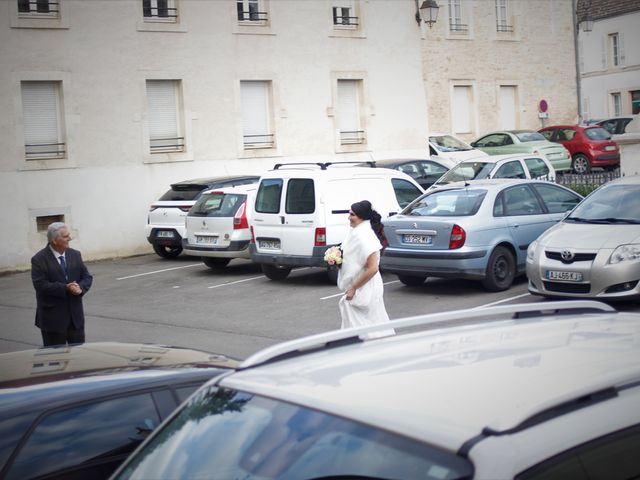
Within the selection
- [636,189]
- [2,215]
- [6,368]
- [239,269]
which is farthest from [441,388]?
[2,215]

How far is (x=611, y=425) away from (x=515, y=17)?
35.4 meters

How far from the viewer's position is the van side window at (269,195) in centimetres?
1697

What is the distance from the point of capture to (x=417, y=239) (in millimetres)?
14688

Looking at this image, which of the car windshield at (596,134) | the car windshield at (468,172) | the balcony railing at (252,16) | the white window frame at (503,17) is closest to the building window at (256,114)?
the balcony railing at (252,16)

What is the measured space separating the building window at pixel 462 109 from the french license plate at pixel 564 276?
23.4m

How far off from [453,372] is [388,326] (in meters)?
0.59

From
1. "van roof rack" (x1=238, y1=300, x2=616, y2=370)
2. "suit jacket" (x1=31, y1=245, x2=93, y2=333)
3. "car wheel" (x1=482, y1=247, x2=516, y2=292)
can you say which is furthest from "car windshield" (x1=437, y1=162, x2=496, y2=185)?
"van roof rack" (x1=238, y1=300, x2=616, y2=370)

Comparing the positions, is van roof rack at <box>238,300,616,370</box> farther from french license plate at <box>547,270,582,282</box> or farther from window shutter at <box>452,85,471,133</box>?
window shutter at <box>452,85,471,133</box>

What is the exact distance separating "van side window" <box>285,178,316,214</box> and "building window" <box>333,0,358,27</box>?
466 inches

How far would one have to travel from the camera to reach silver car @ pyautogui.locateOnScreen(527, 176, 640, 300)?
1191cm

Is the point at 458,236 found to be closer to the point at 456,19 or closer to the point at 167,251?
the point at 167,251

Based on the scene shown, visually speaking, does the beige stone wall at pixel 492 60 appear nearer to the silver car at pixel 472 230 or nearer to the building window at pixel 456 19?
the building window at pixel 456 19

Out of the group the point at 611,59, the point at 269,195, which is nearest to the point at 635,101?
the point at 611,59

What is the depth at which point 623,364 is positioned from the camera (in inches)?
116
